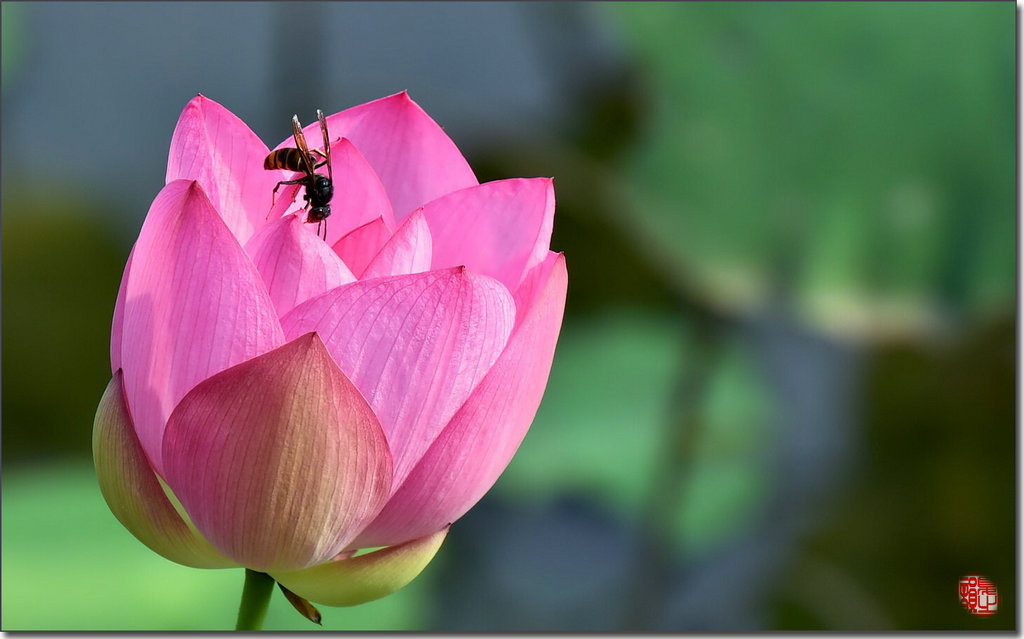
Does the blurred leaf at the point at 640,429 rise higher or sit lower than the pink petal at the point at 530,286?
lower

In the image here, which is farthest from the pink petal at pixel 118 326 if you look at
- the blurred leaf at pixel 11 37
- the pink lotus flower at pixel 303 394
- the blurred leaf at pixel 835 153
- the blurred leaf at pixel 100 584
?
the blurred leaf at pixel 11 37

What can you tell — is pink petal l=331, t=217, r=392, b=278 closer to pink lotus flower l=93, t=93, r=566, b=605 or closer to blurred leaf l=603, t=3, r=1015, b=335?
pink lotus flower l=93, t=93, r=566, b=605

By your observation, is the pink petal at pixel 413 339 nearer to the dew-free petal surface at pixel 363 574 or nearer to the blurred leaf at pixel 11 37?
the dew-free petal surface at pixel 363 574

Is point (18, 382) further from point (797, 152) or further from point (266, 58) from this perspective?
point (797, 152)

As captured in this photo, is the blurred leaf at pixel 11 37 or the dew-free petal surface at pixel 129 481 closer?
the dew-free petal surface at pixel 129 481

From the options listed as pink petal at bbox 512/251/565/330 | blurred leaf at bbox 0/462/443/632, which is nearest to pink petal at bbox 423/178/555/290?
pink petal at bbox 512/251/565/330

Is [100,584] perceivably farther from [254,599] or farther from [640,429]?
[254,599]

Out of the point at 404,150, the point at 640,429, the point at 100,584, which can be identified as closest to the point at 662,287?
the point at 640,429

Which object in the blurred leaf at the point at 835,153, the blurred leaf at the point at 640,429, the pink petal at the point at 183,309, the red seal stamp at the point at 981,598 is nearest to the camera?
the pink petal at the point at 183,309
